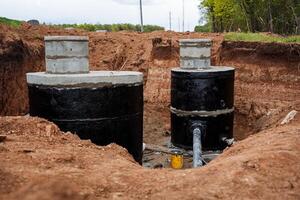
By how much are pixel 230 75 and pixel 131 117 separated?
4350 mm

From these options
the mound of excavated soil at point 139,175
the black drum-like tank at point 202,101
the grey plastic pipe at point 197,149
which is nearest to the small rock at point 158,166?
the black drum-like tank at point 202,101

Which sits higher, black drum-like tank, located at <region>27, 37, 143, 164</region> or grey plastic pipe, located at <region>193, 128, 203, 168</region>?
black drum-like tank, located at <region>27, 37, 143, 164</region>

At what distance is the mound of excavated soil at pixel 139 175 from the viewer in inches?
187

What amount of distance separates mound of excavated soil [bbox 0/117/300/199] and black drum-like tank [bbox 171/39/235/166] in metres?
5.69

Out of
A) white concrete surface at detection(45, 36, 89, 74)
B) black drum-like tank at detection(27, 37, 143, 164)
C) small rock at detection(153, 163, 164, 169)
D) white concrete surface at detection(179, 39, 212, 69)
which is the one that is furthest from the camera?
white concrete surface at detection(179, 39, 212, 69)

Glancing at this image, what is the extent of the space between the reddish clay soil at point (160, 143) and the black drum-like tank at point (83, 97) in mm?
965

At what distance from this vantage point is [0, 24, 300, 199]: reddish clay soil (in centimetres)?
479

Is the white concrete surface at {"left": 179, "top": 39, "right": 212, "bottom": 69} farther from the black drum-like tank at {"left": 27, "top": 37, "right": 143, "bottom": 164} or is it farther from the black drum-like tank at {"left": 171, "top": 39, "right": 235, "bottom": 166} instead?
the black drum-like tank at {"left": 27, "top": 37, "right": 143, "bottom": 164}

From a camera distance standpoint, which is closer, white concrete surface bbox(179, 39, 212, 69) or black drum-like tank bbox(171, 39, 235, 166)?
black drum-like tank bbox(171, 39, 235, 166)

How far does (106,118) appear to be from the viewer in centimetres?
920

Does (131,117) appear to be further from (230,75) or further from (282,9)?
(282,9)

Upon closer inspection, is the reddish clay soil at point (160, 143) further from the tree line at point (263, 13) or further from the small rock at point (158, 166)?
the tree line at point (263, 13)

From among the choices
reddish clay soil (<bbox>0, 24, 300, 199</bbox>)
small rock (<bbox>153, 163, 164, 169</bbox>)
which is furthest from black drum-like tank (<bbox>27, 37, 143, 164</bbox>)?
small rock (<bbox>153, 163, 164, 169</bbox>)

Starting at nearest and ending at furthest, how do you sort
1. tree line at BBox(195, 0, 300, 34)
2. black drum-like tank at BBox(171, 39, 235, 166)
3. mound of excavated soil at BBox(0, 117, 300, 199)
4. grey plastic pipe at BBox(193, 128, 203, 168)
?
1. mound of excavated soil at BBox(0, 117, 300, 199)
2. grey plastic pipe at BBox(193, 128, 203, 168)
3. black drum-like tank at BBox(171, 39, 235, 166)
4. tree line at BBox(195, 0, 300, 34)
